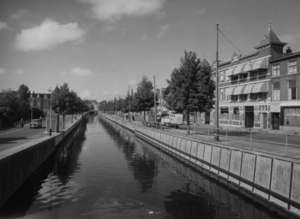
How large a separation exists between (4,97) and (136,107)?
996 inches

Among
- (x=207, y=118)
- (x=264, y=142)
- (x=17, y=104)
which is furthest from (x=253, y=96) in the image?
(x=17, y=104)

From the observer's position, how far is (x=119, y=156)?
2212 centimetres

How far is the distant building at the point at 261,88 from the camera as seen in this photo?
2900cm

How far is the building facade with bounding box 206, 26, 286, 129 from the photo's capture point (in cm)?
3247

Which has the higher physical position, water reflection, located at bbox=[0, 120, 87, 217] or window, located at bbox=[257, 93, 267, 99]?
window, located at bbox=[257, 93, 267, 99]

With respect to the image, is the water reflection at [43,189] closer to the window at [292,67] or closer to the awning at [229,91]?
the window at [292,67]

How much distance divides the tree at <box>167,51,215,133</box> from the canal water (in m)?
8.40

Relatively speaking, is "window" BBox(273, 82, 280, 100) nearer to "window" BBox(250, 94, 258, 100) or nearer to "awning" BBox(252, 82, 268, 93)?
"awning" BBox(252, 82, 268, 93)

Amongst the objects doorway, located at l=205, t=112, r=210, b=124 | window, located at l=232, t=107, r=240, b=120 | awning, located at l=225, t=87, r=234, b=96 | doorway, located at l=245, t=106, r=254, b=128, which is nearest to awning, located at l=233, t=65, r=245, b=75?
awning, located at l=225, t=87, r=234, b=96

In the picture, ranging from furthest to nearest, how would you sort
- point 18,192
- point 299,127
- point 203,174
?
1. point 299,127
2. point 203,174
3. point 18,192

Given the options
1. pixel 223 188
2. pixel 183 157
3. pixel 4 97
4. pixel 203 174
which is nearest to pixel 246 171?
pixel 223 188

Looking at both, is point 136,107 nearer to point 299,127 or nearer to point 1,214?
point 299,127

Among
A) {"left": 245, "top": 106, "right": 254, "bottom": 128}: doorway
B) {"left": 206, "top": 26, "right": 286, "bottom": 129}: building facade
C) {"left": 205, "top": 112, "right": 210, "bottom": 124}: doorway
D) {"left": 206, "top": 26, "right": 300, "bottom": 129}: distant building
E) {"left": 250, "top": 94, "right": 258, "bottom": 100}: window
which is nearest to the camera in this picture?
{"left": 206, "top": 26, "right": 300, "bottom": 129}: distant building

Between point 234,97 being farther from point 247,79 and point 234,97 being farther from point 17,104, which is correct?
point 17,104
